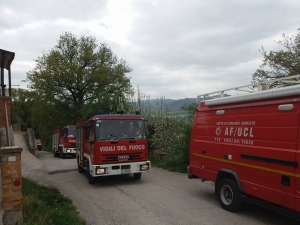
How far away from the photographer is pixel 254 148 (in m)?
5.93

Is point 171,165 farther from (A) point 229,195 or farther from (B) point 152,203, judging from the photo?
(A) point 229,195

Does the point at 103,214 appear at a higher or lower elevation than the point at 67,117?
lower

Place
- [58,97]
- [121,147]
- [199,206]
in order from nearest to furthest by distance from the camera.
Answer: [199,206], [121,147], [58,97]

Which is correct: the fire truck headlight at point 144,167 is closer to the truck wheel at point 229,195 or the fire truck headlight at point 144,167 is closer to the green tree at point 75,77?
A: the truck wheel at point 229,195

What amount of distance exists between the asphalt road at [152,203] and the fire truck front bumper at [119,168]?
1.58ft

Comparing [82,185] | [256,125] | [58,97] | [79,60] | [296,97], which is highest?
[79,60]

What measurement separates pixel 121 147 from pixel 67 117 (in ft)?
91.2

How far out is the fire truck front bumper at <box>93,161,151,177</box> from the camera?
9.66 metres

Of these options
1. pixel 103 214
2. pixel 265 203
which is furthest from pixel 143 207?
pixel 265 203

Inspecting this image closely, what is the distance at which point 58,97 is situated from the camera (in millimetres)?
36000

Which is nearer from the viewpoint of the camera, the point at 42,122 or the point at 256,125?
the point at 256,125

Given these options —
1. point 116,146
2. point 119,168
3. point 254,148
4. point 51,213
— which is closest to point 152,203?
point 51,213

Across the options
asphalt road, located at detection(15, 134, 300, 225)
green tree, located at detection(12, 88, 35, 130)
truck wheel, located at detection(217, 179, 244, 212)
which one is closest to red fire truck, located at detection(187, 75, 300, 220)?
truck wheel, located at detection(217, 179, 244, 212)

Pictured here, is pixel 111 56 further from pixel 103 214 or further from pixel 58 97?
pixel 103 214
